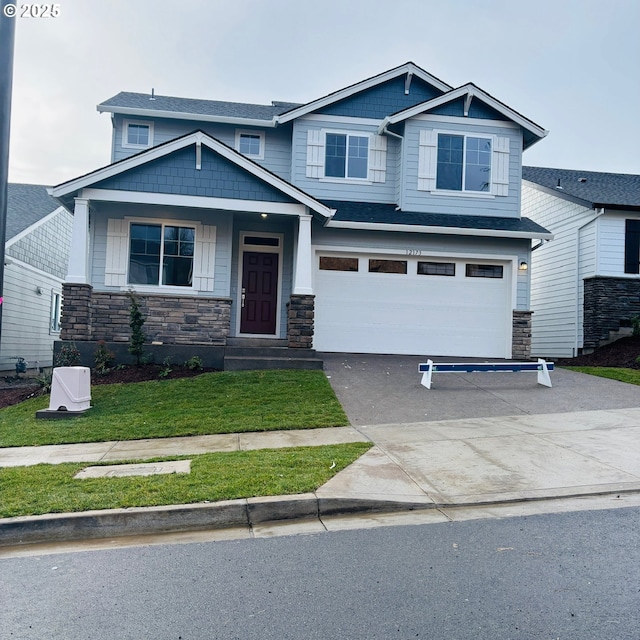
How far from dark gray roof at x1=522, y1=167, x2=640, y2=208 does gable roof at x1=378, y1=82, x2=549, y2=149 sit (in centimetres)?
367

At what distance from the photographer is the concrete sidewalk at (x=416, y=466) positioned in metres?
4.85

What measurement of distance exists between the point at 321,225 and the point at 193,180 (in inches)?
134

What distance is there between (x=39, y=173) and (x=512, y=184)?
85.0 feet

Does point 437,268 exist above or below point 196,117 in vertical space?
below

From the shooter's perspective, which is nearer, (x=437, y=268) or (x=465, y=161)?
(x=437, y=268)

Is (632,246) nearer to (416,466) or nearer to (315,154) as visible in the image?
(315,154)

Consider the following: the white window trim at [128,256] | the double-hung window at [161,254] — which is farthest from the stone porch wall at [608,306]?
the double-hung window at [161,254]

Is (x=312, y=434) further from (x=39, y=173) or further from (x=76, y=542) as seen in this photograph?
(x=39, y=173)

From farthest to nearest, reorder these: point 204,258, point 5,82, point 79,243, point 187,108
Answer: point 187,108 < point 204,258 < point 79,243 < point 5,82

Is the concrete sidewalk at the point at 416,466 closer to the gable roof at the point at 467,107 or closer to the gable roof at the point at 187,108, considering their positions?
the gable roof at the point at 467,107

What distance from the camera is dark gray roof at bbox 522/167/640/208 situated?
1764cm

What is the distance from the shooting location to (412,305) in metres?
14.7

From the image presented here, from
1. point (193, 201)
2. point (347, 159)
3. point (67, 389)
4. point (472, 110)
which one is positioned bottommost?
point (67, 389)

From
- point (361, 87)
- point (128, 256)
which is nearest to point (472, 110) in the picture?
point (361, 87)
